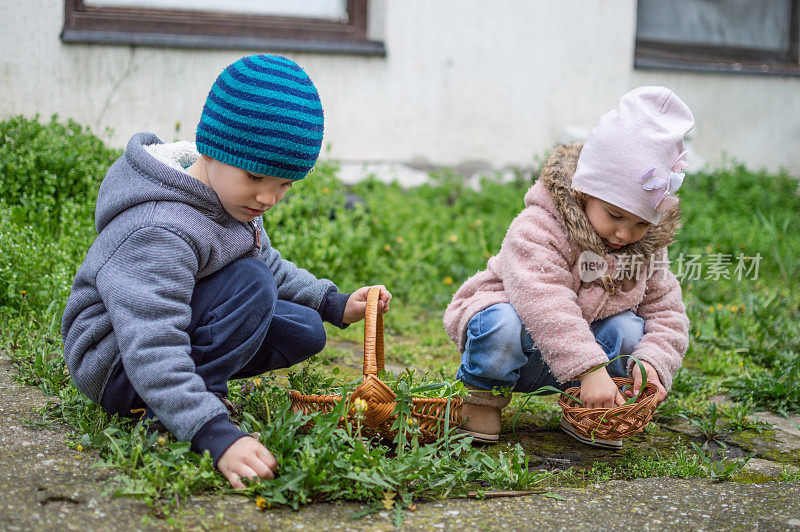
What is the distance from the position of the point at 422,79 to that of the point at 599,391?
3.80 m

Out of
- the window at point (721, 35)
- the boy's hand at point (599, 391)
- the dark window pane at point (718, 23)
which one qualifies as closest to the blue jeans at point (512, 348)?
the boy's hand at point (599, 391)

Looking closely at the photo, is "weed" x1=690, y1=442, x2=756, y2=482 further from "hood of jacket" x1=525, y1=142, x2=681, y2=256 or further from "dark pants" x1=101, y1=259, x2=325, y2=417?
"dark pants" x1=101, y1=259, x2=325, y2=417

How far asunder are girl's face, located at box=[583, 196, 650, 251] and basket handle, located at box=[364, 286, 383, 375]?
707mm

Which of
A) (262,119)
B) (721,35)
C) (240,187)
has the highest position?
(721,35)

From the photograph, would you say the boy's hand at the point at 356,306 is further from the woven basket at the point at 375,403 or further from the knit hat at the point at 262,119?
the knit hat at the point at 262,119

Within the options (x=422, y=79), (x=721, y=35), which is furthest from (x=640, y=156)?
(x=721, y=35)

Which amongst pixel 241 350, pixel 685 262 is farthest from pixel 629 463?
pixel 685 262

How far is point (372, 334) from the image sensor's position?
6.56 ft

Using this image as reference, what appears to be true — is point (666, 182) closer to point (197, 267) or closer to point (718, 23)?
point (197, 267)

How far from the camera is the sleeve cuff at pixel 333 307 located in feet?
7.73

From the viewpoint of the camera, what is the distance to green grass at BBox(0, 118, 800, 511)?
180 centimetres

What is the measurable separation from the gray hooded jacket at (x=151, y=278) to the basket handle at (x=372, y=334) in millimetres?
369

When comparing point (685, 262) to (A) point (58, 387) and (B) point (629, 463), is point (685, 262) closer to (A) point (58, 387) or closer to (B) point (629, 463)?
(B) point (629, 463)

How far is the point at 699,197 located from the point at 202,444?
4.96 meters
